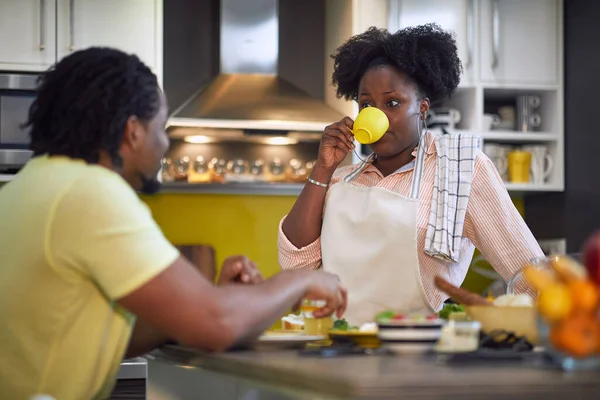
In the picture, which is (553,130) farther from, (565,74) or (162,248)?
(162,248)

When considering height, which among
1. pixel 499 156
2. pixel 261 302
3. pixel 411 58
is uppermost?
pixel 411 58

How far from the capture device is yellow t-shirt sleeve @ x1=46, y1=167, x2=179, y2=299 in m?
1.53

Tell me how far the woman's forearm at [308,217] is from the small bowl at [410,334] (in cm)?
98

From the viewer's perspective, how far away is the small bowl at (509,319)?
68.0 inches

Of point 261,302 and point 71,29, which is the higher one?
point 71,29

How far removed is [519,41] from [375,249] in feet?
7.56

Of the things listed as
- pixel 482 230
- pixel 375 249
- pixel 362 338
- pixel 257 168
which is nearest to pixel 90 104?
pixel 362 338

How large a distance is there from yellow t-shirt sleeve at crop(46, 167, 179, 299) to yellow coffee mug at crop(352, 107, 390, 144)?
972mm

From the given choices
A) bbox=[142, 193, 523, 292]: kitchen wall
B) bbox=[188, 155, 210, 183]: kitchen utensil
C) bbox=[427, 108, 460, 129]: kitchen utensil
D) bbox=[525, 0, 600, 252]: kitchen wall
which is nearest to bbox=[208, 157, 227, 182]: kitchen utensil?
bbox=[188, 155, 210, 183]: kitchen utensil

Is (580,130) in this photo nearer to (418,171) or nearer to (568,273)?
(418,171)

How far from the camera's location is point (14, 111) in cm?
412

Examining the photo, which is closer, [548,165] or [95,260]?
[95,260]

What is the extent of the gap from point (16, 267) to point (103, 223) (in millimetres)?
192

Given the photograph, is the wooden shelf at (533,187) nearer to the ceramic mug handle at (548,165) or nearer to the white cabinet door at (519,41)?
the ceramic mug handle at (548,165)
